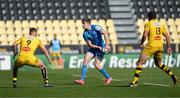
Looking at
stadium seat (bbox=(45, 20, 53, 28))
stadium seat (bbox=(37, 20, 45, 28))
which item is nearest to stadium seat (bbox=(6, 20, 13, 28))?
stadium seat (bbox=(37, 20, 45, 28))

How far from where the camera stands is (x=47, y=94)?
15.2 meters

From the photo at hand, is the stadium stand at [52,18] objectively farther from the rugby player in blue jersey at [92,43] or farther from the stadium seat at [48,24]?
the rugby player in blue jersey at [92,43]

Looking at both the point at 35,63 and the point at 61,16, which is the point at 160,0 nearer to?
the point at 61,16

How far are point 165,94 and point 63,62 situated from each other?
79.9 ft

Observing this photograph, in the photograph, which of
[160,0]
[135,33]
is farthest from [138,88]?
[160,0]

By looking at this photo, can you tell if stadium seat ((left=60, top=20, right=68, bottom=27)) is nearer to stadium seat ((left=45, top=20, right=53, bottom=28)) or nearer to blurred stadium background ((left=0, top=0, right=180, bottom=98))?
blurred stadium background ((left=0, top=0, right=180, bottom=98))

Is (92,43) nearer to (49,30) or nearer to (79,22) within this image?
(49,30)

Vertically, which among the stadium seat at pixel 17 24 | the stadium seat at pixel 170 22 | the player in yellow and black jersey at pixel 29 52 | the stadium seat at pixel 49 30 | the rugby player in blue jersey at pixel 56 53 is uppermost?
the stadium seat at pixel 17 24

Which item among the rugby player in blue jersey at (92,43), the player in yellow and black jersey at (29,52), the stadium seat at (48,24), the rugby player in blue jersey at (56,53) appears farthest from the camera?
the stadium seat at (48,24)

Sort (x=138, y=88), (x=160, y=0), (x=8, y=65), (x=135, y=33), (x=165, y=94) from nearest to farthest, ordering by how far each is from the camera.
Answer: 1. (x=165, y=94)
2. (x=138, y=88)
3. (x=8, y=65)
4. (x=135, y=33)
5. (x=160, y=0)

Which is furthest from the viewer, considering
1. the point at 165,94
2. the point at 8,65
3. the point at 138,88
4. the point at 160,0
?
the point at 160,0

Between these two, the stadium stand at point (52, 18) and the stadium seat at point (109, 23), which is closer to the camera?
the stadium stand at point (52, 18)

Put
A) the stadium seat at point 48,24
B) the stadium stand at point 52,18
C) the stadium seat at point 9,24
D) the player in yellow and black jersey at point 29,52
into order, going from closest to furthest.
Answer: the player in yellow and black jersey at point 29,52 → the stadium seat at point 9,24 → the stadium stand at point 52,18 → the stadium seat at point 48,24

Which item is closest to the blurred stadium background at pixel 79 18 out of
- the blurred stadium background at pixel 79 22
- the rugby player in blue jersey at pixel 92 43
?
the blurred stadium background at pixel 79 22
